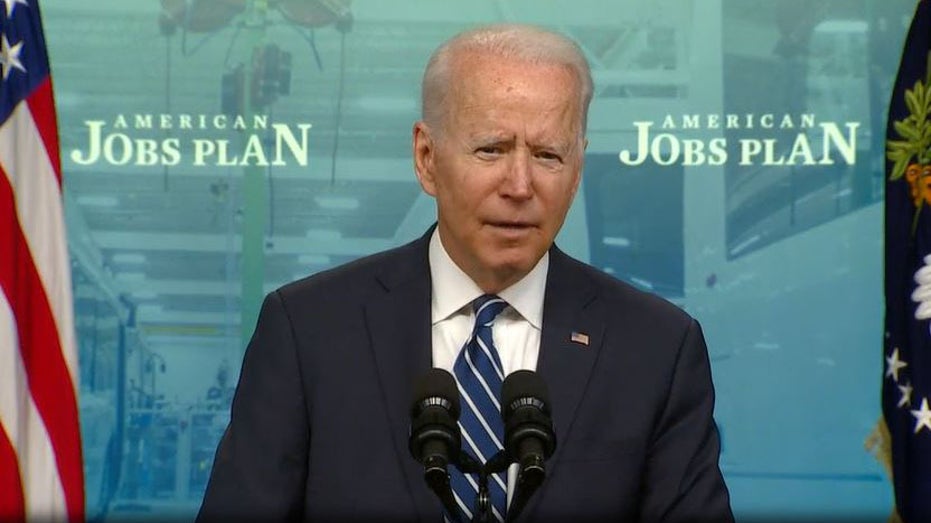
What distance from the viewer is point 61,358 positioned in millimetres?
4199

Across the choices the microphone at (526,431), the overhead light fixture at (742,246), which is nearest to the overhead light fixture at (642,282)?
the overhead light fixture at (742,246)

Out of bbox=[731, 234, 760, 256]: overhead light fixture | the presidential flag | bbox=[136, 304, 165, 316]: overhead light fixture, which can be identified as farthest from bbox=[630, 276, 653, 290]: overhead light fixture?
bbox=[136, 304, 165, 316]: overhead light fixture

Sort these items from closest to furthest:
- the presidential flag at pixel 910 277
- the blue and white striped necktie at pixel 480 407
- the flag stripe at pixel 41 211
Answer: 1. the blue and white striped necktie at pixel 480 407
2. the flag stripe at pixel 41 211
3. the presidential flag at pixel 910 277

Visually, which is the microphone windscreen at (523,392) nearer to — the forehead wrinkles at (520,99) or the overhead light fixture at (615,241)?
the forehead wrinkles at (520,99)

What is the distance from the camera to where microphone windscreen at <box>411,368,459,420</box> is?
1754mm

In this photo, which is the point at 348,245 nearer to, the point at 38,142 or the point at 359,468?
the point at 38,142

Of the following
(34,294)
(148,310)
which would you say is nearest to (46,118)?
(34,294)

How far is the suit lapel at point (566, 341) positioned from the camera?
2.35m

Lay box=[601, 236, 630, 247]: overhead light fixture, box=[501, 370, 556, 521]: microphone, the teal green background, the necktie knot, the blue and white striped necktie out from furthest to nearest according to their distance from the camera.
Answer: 1. box=[601, 236, 630, 247]: overhead light fixture
2. the teal green background
3. the necktie knot
4. the blue and white striped necktie
5. box=[501, 370, 556, 521]: microphone

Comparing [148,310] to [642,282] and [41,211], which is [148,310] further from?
[642,282]

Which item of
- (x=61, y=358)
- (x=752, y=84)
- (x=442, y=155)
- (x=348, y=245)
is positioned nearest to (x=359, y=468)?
(x=442, y=155)

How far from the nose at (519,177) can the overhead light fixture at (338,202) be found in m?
2.73

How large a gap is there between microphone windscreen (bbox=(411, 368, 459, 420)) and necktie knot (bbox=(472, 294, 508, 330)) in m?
0.61

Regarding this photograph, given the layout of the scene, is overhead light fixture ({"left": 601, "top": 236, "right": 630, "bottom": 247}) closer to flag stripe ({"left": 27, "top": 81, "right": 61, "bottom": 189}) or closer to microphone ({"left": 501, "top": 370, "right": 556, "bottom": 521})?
flag stripe ({"left": 27, "top": 81, "right": 61, "bottom": 189})
